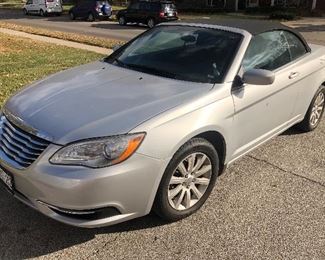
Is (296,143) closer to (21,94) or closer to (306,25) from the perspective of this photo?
(21,94)

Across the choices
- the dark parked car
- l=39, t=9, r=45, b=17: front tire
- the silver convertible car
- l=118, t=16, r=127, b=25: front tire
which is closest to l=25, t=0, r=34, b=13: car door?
l=39, t=9, r=45, b=17: front tire

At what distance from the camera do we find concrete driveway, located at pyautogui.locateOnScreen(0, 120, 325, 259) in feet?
10.7

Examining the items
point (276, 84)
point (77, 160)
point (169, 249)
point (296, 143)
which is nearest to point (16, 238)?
point (77, 160)

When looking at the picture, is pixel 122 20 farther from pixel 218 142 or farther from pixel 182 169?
pixel 182 169

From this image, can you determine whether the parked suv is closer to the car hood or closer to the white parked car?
the white parked car

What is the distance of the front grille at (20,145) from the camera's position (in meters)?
3.16

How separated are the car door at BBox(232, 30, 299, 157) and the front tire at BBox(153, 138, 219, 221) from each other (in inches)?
17.0

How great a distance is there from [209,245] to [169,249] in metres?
0.31

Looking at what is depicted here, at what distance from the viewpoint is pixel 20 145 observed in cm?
330

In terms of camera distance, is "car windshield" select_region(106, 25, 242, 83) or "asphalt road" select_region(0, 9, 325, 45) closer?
"car windshield" select_region(106, 25, 242, 83)

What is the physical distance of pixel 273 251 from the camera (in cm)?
331

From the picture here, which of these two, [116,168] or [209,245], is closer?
[116,168]

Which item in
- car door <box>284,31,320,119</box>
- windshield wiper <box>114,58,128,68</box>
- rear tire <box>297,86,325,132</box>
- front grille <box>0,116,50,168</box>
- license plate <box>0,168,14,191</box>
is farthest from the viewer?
rear tire <box>297,86,325,132</box>

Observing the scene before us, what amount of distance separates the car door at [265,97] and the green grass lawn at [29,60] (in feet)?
13.1
